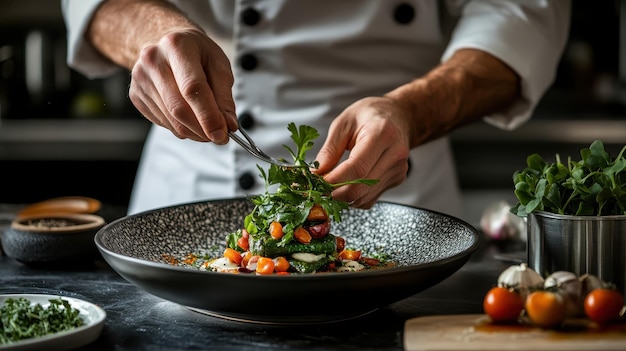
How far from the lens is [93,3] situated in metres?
1.92

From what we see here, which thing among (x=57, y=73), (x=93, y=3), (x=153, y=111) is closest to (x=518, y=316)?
(x=153, y=111)

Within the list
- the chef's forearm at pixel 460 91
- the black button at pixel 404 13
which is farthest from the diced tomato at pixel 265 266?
the black button at pixel 404 13

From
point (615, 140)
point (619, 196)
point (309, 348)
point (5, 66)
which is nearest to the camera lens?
point (309, 348)

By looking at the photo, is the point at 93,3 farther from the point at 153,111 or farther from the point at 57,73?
the point at 57,73

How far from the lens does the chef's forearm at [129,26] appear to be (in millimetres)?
1648

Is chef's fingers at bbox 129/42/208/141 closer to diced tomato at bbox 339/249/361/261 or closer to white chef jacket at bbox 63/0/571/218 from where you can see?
diced tomato at bbox 339/249/361/261

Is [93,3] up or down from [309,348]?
up

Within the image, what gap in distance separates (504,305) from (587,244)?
0.20 meters

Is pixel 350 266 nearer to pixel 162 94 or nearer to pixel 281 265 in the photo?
pixel 281 265

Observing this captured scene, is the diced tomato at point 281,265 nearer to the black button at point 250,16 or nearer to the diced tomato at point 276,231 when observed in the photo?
Result: the diced tomato at point 276,231

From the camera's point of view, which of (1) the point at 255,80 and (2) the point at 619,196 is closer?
(2) the point at 619,196

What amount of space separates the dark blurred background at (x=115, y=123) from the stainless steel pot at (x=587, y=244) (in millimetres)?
2061

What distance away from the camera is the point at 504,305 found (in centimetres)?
108

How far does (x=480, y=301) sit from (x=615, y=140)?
2173 millimetres
